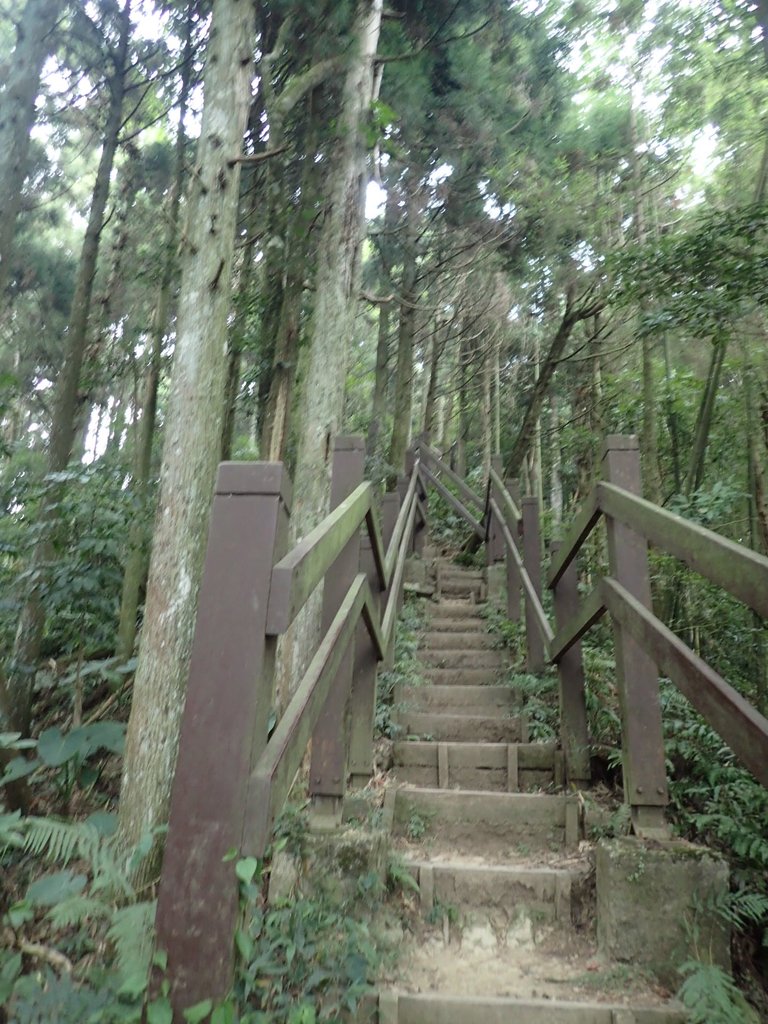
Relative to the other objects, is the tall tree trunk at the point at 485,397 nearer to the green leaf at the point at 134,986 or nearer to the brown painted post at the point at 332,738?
the brown painted post at the point at 332,738

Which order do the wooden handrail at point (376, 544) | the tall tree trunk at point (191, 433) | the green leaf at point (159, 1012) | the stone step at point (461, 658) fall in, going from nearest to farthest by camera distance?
the green leaf at point (159, 1012) < the wooden handrail at point (376, 544) < the tall tree trunk at point (191, 433) < the stone step at point (461, 658)

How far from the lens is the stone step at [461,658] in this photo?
5.12 metres

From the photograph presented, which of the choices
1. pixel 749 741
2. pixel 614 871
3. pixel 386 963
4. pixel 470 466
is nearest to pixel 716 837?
pixel 614 871

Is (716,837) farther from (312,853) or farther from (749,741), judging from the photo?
(312,853)

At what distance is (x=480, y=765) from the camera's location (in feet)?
11.5

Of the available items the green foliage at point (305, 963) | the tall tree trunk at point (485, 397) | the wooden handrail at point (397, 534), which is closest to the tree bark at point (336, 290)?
the wooden handrail at point (397, 534)

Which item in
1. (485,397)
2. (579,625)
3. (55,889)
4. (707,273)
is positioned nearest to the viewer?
(55,889)

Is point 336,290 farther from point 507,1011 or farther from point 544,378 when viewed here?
point 544,378

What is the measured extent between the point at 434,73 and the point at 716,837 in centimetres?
837

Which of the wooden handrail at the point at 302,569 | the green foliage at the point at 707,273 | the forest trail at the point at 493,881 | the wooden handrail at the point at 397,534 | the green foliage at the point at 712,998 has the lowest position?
the forest trail at the point at 493,881

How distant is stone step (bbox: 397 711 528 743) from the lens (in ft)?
12.8

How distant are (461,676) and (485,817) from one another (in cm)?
190

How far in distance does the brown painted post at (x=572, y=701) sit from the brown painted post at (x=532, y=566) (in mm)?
563

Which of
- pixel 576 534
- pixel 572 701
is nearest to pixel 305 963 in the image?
pixel 572 701
